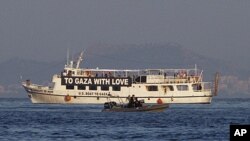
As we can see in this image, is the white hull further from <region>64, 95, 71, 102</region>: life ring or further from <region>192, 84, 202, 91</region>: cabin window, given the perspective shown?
<region>192, 84, 202, 91</region>: cabin window

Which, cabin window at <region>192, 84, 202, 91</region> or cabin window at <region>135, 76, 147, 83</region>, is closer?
cabin window at <region>135, 76, 147, 83</region>

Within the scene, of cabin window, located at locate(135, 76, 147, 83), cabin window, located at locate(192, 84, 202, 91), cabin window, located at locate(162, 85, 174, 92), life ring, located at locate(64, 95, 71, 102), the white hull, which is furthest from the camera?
cabin window, located at locate(192, 84, 202, 91)

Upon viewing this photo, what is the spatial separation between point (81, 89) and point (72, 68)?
535 centimetres

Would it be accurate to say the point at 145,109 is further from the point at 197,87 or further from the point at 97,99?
the point at 197,87

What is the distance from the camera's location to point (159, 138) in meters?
51.3

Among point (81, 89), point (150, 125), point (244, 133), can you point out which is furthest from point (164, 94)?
point (244, 133)

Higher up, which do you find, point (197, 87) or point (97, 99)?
point (197, 87)

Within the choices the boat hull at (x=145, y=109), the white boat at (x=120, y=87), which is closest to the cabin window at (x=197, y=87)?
the white boat at (x=120, y=87)

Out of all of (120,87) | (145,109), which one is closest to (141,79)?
(120,87)

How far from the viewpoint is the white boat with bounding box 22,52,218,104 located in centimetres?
13388

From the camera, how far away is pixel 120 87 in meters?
136

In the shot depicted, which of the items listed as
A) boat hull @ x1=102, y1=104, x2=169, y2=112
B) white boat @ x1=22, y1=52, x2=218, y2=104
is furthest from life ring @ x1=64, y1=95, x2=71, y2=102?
boat hull @ x1=102, y1=104, x2=169, y2=112

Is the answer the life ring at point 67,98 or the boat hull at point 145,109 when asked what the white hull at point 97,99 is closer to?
the life ring at point 67,98

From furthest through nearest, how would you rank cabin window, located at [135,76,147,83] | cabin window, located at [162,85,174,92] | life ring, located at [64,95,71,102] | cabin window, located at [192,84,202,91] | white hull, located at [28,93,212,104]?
cabin window, located at [192,84,202,91] < cabin window, located at [135,76,147,83] < cabin window, located at [162,85,174,92] < life ring, located at [64,95,71,102] < white hull, located at [28,93,212,104]
